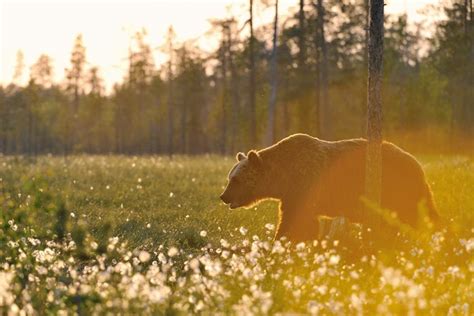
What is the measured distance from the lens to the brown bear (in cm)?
1180

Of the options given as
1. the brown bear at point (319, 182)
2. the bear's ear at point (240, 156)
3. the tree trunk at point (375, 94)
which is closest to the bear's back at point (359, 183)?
the brown bear at point (319, 182)

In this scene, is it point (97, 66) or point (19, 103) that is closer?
point (19, 103)

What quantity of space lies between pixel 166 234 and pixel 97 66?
306 ft

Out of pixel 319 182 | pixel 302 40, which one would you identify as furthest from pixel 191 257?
pixel 302 40

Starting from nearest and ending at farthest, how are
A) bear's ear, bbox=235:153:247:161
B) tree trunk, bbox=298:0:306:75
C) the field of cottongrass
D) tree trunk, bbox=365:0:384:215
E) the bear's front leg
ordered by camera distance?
1. the field of cottongrass
2. tree trunk, bbox=365:0:384:215
3. the bear's front leg
4. bear's ear, bbox=235:153:247:161
5. tree trunk, bbox=298:0:306:75

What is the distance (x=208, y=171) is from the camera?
29375mm

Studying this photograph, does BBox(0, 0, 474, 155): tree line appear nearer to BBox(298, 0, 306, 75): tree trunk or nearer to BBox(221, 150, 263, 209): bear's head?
BBox(298, 0, 306, 75): tree trunk

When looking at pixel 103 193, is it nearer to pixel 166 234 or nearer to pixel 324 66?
pixel 166 234


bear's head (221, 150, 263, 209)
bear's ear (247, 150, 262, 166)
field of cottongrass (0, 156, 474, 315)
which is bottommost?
field of cottongrass (0, 156, 474, 315)

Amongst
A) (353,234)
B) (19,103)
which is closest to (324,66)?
(353,234)

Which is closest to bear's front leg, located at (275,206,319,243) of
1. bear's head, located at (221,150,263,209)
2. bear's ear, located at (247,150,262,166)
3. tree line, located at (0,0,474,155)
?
bear's head, located at (221,150,263,209)

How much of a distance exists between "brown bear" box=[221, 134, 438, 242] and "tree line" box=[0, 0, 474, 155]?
15.3m

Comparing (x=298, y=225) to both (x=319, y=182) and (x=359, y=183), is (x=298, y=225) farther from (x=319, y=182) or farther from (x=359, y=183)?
(x=359, y=183)

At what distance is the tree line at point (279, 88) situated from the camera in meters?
45.5
